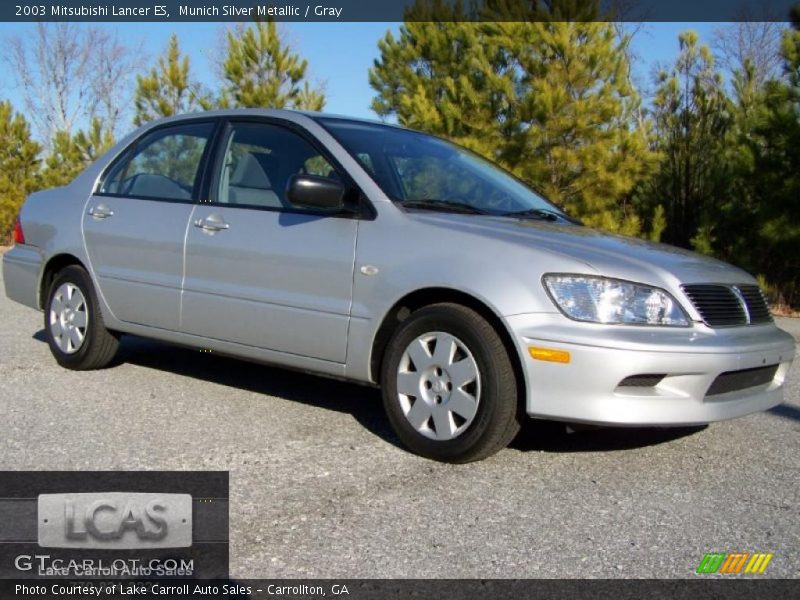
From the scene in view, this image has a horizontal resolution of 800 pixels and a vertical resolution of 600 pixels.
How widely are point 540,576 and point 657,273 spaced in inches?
62.6

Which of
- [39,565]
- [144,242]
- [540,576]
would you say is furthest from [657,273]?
[144,242]

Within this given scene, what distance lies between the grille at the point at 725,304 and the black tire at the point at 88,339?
11.7 ft

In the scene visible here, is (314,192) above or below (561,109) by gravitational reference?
below

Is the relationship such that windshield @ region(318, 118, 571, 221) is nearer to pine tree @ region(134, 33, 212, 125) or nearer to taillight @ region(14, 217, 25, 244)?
taillight @ region(14, 217, 25, 244)

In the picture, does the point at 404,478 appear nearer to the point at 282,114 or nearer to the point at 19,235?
the point at 282,114

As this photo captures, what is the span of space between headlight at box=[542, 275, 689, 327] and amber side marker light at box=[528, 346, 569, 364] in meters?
0.16

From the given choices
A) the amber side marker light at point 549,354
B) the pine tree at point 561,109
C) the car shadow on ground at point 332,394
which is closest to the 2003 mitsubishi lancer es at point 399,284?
the amber side marker light at point 549,354

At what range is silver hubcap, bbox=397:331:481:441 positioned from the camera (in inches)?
153

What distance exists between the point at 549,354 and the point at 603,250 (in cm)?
62

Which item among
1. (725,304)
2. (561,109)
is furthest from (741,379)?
(561,109)

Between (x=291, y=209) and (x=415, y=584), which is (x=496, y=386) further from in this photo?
(x=291, y=209)

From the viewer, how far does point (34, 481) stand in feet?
11.7

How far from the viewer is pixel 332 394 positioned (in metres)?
5.37

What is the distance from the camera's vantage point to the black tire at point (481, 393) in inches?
149
